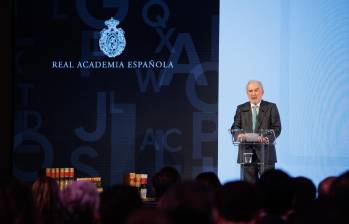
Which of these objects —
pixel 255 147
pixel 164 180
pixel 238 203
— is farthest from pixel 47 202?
pixel 255 147

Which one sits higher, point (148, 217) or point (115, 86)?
point (115, 86)

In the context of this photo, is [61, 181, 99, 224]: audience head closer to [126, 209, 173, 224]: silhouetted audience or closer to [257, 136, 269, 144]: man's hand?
[126, 209, 173, 224]: silhouetted audience

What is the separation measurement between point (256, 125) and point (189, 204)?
4.67 metres

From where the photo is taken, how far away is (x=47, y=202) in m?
3.56

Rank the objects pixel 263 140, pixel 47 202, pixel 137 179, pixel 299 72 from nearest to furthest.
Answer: pixel 47 202
pixel 263 140
pixel 299 72
pixel 137 179

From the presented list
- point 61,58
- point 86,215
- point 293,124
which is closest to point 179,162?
point 293,124

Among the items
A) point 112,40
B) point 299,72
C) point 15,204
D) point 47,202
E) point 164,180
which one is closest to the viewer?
point 15,204

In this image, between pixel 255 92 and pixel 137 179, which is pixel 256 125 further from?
pixel 137 179

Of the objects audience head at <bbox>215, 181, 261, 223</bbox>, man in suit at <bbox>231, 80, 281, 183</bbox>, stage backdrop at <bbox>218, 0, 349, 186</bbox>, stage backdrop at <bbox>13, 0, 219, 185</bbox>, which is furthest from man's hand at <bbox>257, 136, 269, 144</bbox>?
audience head at <bbox>215, 181, 261, 223</bbox>

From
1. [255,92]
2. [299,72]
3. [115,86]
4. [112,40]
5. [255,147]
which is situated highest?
[112,40]

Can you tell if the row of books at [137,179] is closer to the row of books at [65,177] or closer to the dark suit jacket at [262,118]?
the row of books at [65,177]

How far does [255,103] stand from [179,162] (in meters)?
A: 1.83

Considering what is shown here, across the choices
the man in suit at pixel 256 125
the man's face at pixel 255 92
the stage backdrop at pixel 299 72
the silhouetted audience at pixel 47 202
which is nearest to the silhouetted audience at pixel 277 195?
the silhouetted audience at pixel 47 202

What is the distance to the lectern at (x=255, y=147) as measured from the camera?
6477mm
